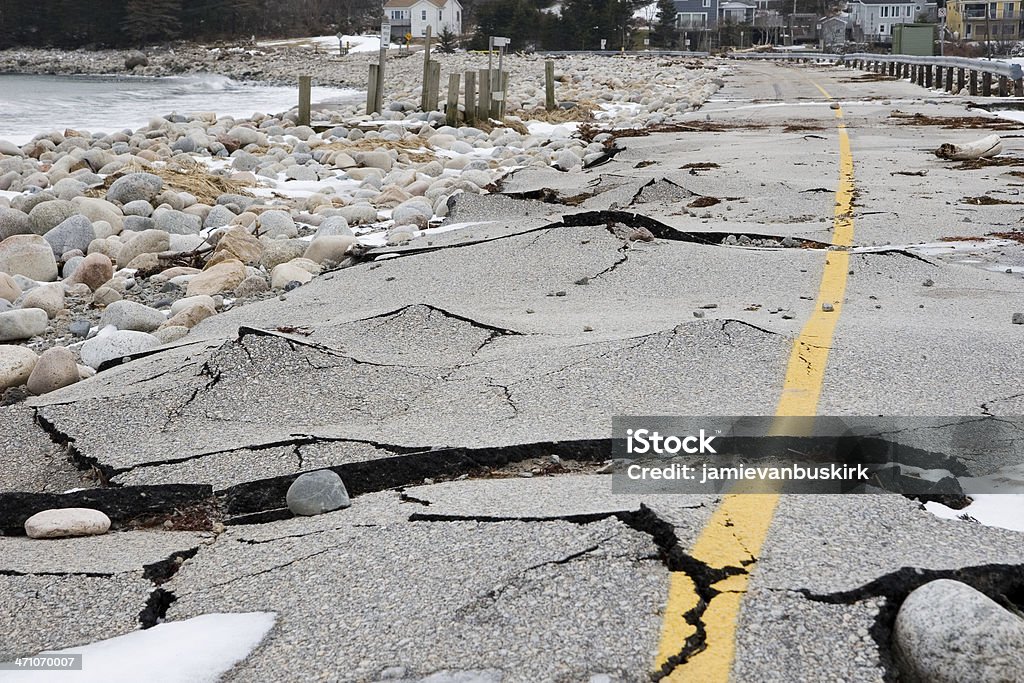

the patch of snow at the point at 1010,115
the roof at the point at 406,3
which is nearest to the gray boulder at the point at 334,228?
the patch of snow at the point at 1010,115

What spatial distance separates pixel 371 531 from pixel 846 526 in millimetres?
1354

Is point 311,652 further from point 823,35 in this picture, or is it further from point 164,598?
point 823,35

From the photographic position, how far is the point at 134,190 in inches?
459

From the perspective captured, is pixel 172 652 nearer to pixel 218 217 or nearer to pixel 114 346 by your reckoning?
pixel 114 346

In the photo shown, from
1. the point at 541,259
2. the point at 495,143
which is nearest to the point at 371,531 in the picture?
the point at 541,259

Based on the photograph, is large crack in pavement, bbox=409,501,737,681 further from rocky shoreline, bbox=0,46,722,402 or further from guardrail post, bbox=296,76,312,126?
guardrail post, bbox=296,76,312,126

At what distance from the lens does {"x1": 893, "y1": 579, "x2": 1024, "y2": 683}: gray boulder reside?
90.7 inches

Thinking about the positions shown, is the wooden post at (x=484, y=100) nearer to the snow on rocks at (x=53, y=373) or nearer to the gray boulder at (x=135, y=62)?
the snow on rocks at (x=53, y=373)

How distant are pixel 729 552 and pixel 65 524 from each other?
2040mm

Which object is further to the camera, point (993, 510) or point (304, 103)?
point (304, 103)

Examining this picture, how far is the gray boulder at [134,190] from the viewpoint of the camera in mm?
11641

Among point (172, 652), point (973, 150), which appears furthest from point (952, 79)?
point (172, 652)

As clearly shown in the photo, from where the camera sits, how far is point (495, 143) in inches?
757

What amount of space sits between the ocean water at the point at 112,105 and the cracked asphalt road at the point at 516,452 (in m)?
18.8
